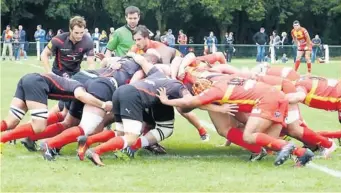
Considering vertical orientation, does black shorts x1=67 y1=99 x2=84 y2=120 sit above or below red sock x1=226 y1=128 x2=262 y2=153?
above

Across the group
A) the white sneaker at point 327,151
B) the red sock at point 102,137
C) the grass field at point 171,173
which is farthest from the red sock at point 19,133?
the white sneaker at point 327,151

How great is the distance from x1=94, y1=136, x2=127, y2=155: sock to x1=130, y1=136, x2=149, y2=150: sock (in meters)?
0.45

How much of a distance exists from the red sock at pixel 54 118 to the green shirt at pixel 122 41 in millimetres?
1849

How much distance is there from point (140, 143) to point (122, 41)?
2.93 m

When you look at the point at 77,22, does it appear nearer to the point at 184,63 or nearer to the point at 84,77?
the point at 84,77

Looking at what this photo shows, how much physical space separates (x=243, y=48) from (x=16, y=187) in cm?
3188

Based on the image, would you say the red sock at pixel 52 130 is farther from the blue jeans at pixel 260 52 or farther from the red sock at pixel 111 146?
the blue jeans at pixel 260 52

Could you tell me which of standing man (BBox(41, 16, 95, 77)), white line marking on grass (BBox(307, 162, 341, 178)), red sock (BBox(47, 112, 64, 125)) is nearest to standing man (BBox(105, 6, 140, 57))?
standing man (BBox(41, 16, 95, 77))

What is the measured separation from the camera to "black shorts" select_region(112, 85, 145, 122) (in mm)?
7594

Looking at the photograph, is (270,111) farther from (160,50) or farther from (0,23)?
(0,23)

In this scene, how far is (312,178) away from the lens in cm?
689

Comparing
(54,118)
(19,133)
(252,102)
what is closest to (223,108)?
(252,102)

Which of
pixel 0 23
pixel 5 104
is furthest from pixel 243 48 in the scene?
pixel 5 104

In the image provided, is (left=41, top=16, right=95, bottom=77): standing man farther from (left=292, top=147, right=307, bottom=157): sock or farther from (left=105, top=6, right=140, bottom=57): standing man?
(left=292, top=147, right=307, bottom=157): sock
